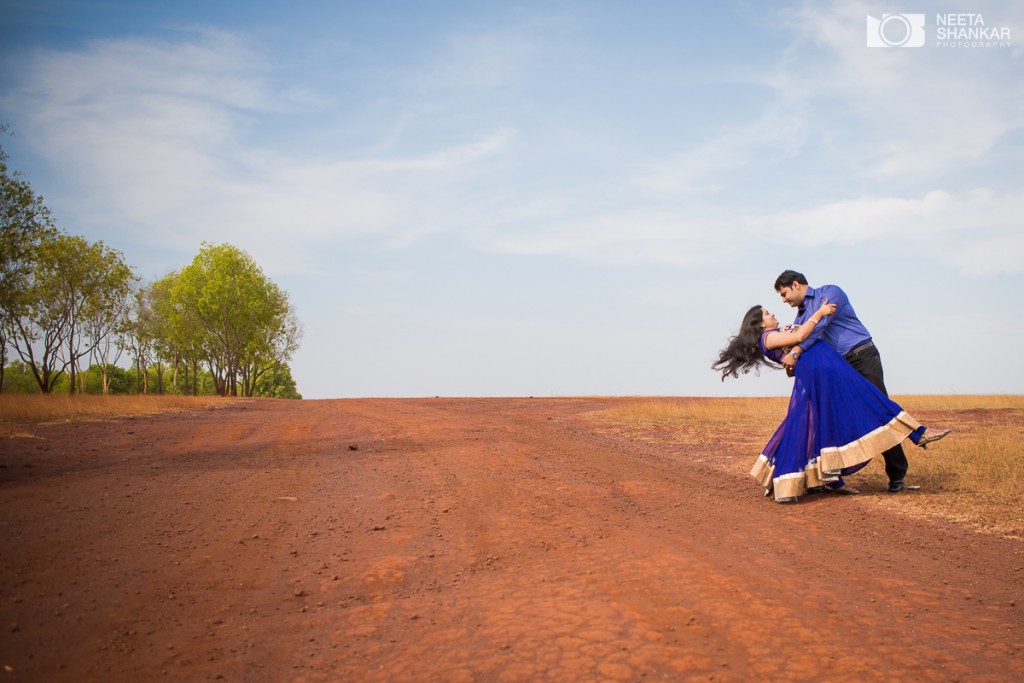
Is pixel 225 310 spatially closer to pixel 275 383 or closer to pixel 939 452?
pixel 275 383

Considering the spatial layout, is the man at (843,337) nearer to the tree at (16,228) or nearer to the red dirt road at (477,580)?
the red dirt road at (477,580)

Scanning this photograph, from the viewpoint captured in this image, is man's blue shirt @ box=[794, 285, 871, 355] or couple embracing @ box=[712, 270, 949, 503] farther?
man's blue shirt @ box=[794, 285, 871, 355]

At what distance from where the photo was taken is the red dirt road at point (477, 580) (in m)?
3.82

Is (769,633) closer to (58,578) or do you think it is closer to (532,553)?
(532,553)

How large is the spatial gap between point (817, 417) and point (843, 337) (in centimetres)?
105

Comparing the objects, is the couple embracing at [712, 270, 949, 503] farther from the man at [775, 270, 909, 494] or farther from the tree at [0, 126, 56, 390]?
the tree at [0, 126, 56, 390]

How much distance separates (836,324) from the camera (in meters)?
8.27

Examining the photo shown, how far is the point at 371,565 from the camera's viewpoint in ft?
17.6

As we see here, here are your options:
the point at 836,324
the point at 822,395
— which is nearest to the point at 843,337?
the point at 836,324

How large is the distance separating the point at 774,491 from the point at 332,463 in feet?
18.1

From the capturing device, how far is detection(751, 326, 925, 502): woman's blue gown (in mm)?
7695

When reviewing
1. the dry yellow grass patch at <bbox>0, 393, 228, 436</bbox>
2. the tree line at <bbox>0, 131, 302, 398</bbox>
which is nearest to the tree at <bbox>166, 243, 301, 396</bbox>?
the tree line at <bbox>0, 131, 302, 398</bbox>

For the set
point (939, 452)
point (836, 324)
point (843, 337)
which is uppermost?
point (836, 324)

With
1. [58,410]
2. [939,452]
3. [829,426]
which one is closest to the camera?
[829,426]
